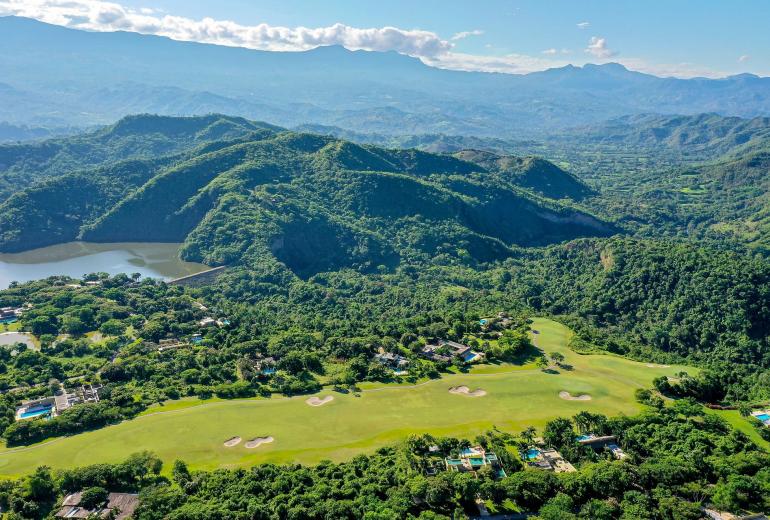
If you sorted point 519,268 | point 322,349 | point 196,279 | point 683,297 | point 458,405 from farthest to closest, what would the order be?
point 519,268, point 196,279, point 683,297, point 322,349, point 458,405

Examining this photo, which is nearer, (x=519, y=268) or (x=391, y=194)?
(x=519, y=268)

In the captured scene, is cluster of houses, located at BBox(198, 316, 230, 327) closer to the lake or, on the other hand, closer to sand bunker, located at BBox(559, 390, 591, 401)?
the lake

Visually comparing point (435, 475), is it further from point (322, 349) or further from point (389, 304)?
point (389, 304)

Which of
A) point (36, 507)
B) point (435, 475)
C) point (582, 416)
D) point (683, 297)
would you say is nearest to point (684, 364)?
point (683, 297)

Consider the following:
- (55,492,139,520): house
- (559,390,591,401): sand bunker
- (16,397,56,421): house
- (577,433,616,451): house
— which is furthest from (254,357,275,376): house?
(577,433,616,451): house

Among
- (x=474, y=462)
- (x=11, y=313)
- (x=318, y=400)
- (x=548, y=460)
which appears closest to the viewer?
(x=474, y=462)

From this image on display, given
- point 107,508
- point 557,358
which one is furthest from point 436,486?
point 557,358

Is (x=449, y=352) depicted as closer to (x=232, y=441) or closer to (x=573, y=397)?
(x=573, y=397)
